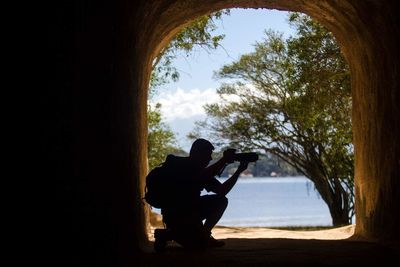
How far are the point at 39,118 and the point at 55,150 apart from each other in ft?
0.71

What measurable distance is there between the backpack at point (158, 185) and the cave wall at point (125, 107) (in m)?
0.18

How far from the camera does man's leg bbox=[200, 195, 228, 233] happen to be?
601 centimetres

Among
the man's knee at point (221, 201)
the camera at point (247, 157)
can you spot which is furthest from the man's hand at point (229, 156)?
the man's knee at point (221, 201)

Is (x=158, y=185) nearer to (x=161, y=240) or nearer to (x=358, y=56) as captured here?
(x=161, y=240)

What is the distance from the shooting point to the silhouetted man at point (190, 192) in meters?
5.68

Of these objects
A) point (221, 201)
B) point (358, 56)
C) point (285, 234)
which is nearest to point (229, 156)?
point (221, 201)

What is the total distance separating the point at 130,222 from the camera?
17.7 feet

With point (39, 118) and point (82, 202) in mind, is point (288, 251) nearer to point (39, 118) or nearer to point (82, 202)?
point (82, 202)

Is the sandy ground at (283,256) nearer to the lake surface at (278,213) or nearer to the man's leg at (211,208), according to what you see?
the man's leg at (211,208)

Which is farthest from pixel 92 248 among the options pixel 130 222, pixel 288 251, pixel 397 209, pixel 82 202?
pixel 397 209

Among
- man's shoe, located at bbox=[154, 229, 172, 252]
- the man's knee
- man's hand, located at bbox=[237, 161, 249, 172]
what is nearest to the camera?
man's hand, located at bbox=[237, 161, 249, 172]

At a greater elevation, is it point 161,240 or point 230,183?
point 230,183

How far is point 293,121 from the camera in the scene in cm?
1842

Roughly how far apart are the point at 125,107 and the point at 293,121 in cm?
1341
